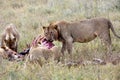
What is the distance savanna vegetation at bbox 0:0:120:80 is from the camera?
6.19 metres

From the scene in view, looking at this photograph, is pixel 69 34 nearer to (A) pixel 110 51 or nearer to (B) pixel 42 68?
(A) pixel 110 51

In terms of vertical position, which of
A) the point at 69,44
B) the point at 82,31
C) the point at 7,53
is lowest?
the point at 7,53

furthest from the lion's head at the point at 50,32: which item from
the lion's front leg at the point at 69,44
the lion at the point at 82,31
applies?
the lion's front leg at the point at 69,44

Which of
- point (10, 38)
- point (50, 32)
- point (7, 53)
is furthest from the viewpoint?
point (10, 38)

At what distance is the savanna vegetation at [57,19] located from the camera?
20.3ft

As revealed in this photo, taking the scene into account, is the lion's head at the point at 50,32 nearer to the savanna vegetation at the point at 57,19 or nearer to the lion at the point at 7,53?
the savanna vegetation at the point at 57,19

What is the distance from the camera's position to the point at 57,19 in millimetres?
12453

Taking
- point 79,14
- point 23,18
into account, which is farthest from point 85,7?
point 23,18

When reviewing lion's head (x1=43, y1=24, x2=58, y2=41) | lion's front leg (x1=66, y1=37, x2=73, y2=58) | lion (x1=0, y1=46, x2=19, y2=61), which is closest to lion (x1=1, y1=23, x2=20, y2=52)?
lion (x1=0, y1=46, x2=19, y2=61)

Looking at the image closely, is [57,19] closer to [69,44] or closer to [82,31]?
[82,31]

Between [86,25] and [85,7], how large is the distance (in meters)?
4.83

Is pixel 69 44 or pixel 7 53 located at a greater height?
pixel 69 44

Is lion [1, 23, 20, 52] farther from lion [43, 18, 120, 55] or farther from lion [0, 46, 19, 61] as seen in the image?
lion [43, 18, 120, 55]

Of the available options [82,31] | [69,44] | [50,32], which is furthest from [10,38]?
[82,31]
